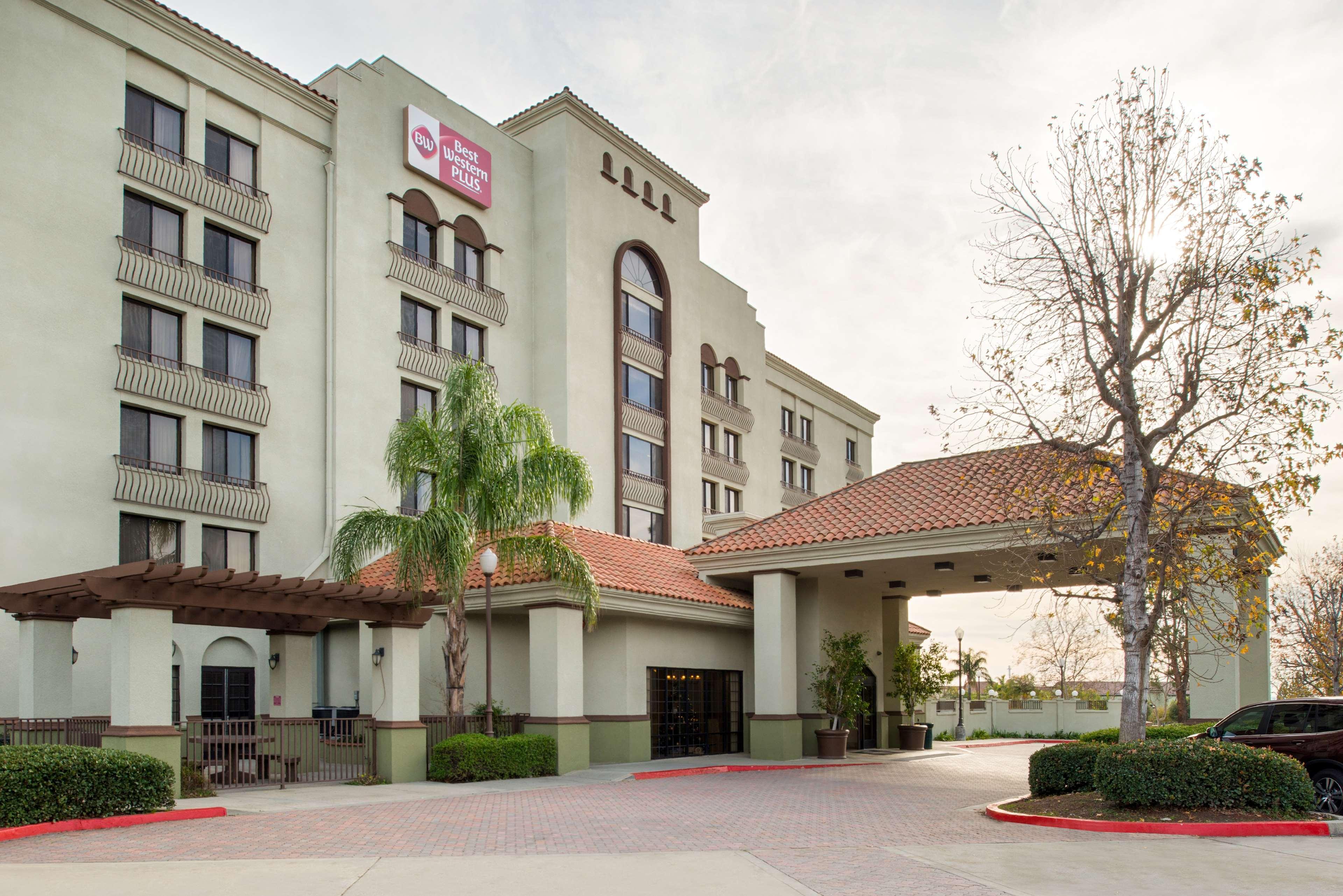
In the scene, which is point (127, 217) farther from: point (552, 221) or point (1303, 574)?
point (1303, 574)

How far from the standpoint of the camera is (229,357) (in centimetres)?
2902

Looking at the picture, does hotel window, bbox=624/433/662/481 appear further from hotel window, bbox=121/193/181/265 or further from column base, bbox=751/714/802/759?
hotel window, bbox=121/193/181/265

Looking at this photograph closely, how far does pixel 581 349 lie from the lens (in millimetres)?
38938

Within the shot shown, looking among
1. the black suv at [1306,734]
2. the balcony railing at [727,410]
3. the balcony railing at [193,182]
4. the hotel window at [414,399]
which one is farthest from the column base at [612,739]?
the balcony railing at [727,410]

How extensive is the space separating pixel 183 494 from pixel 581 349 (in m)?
15.7

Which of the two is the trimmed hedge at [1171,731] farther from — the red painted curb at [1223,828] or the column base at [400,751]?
the column base at [400,751]

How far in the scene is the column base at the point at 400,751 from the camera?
19.8 meters

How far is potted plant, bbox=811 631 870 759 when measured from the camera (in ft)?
89.4

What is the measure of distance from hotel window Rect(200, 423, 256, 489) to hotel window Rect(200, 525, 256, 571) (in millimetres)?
1265

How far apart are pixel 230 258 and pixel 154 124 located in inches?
150

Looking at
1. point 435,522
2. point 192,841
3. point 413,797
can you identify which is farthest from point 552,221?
point 192,841

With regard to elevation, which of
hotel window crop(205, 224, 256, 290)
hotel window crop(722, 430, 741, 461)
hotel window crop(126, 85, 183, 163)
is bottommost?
hotel window crop(722, 430, 741, 461)

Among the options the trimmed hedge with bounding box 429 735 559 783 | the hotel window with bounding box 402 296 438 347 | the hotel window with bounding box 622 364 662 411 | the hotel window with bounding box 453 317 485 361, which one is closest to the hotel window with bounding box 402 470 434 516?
the hotel window with bounding box 402 296 438 347

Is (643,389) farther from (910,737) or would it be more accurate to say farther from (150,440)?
(150,440)
